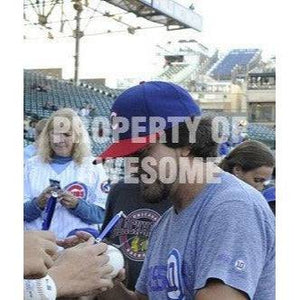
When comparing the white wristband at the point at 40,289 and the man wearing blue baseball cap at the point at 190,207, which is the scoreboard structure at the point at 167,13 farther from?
the white wristband at the point at 40,289

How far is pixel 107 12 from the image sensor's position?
2.08m

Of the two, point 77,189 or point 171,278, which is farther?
point 77,189

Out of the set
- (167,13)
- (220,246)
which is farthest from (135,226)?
(167,13)

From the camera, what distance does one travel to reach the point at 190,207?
2.40ft

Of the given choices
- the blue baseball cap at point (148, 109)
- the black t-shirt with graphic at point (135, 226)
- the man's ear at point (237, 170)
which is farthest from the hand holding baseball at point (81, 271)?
the man's ear at point (237, 170)

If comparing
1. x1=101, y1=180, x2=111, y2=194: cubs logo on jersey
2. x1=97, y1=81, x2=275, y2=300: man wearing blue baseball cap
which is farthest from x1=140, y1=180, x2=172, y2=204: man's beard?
x1=101, y1=180, x2=111, y2=194: cubs logo on jersey

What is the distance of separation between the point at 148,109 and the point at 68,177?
85cm

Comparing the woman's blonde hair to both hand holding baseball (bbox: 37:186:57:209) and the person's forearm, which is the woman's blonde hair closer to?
hand holding baseball (bbox: 37:186:57:209)

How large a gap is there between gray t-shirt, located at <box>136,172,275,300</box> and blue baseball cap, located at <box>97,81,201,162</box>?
0.10 metres

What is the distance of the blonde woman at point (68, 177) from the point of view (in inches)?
60.6

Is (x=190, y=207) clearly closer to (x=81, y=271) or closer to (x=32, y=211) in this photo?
(x=81, y=271)

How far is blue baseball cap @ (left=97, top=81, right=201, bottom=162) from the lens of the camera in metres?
0.75
